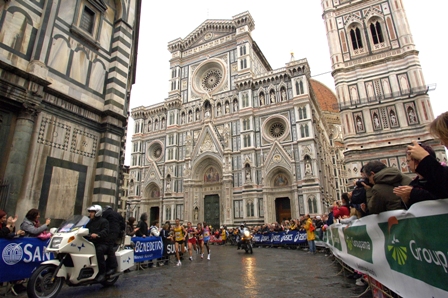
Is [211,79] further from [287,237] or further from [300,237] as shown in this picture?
[300,237]

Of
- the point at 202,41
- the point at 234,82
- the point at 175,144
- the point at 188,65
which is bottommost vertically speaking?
the point at 175,144

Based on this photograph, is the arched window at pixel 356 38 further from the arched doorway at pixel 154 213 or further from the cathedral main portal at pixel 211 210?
the arched doorway at pixel 154 213

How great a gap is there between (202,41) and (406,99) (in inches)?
916

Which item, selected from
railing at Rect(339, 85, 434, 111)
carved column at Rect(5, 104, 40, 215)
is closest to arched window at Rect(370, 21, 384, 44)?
railing at Rect(339, 85, 434, 111)

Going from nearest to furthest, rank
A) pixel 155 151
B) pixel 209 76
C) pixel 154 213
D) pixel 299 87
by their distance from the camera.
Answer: pixel 299 87 < pixel 154 213 < pixel 209 76 < pixel 155 151

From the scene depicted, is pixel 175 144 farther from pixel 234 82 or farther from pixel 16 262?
pixel 16 262

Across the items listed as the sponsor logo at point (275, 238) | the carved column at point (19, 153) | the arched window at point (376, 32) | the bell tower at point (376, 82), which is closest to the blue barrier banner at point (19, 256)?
the carved column at point (19, 153)

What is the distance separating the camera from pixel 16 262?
466 cm

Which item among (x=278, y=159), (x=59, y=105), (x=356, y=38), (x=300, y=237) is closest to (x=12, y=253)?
Answer: (x=59, y=105)

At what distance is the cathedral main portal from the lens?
25498 mm

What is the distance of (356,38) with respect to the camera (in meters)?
23.8

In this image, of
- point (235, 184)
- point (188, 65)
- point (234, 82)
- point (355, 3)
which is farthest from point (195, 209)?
point (355, 3)

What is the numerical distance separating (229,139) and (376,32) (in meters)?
16.5

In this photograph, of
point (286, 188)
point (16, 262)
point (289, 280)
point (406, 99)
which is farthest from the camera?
point (286, 188)
